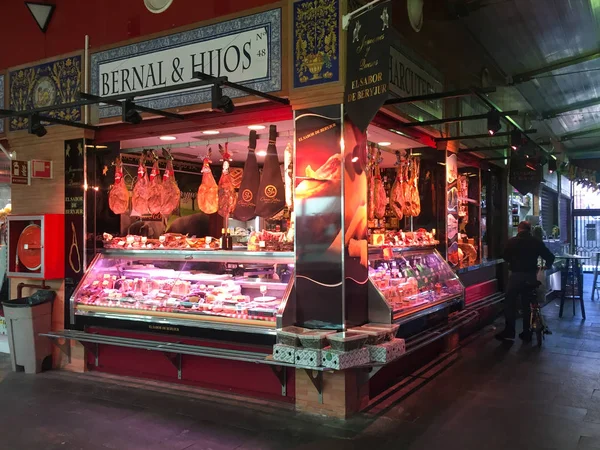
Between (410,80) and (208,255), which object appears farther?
(410,80)

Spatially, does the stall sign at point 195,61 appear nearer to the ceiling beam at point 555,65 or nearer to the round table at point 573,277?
the ceiling beam at point 555,65

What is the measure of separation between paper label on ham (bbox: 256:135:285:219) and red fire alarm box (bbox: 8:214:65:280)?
300 centimetres

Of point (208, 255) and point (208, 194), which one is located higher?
point (208, 194)

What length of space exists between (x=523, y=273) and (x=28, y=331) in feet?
24.5

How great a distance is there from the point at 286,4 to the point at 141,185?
312 centimetres

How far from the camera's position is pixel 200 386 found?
19.9ft

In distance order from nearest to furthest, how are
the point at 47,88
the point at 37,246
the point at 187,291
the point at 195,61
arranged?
the point at 195,61
the point at 187,291
the point at 37,246
the point at 47,88

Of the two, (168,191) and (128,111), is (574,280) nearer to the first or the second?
(168,191)

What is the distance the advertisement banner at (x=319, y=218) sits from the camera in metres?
5.16

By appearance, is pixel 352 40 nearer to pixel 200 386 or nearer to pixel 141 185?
pixel 141 185

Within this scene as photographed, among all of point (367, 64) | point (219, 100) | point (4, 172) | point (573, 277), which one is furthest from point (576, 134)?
point (4, 172)

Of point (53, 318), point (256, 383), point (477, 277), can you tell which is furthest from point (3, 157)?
point (477, 277)

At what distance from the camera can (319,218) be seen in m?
5.26

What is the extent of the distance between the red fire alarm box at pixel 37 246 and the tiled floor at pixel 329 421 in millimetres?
1373
